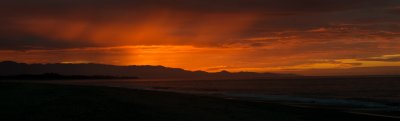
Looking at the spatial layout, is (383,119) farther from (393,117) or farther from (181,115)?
(181,115)

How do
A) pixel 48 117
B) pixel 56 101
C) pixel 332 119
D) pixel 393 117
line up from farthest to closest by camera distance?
1. pixel 393 117
2. pixel 332 119
3. pixel 56 101
4. pixel 48 117

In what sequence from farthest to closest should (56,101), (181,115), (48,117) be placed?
(56,101)
(181,115)
(48,117)

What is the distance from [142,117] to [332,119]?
13368 millimetres

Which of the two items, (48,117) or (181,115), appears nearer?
(48,117)

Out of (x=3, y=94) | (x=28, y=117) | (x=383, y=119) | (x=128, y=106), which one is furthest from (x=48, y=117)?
(x=383, y=119)

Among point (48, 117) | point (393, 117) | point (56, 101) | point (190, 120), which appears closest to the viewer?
point (48, 117)

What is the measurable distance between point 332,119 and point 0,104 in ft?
64.8

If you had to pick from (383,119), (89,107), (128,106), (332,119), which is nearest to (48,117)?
(89,107)

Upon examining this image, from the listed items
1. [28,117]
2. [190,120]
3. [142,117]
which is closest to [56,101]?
[28,117]

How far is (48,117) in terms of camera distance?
64.2 feet

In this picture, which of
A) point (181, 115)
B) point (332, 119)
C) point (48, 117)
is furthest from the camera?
point (332, 119)

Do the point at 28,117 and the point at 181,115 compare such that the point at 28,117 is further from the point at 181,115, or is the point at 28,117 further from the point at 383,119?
the point at 383,119

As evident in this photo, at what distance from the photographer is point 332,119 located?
28.1 metres

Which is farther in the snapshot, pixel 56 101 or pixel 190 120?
pixel 56 101
